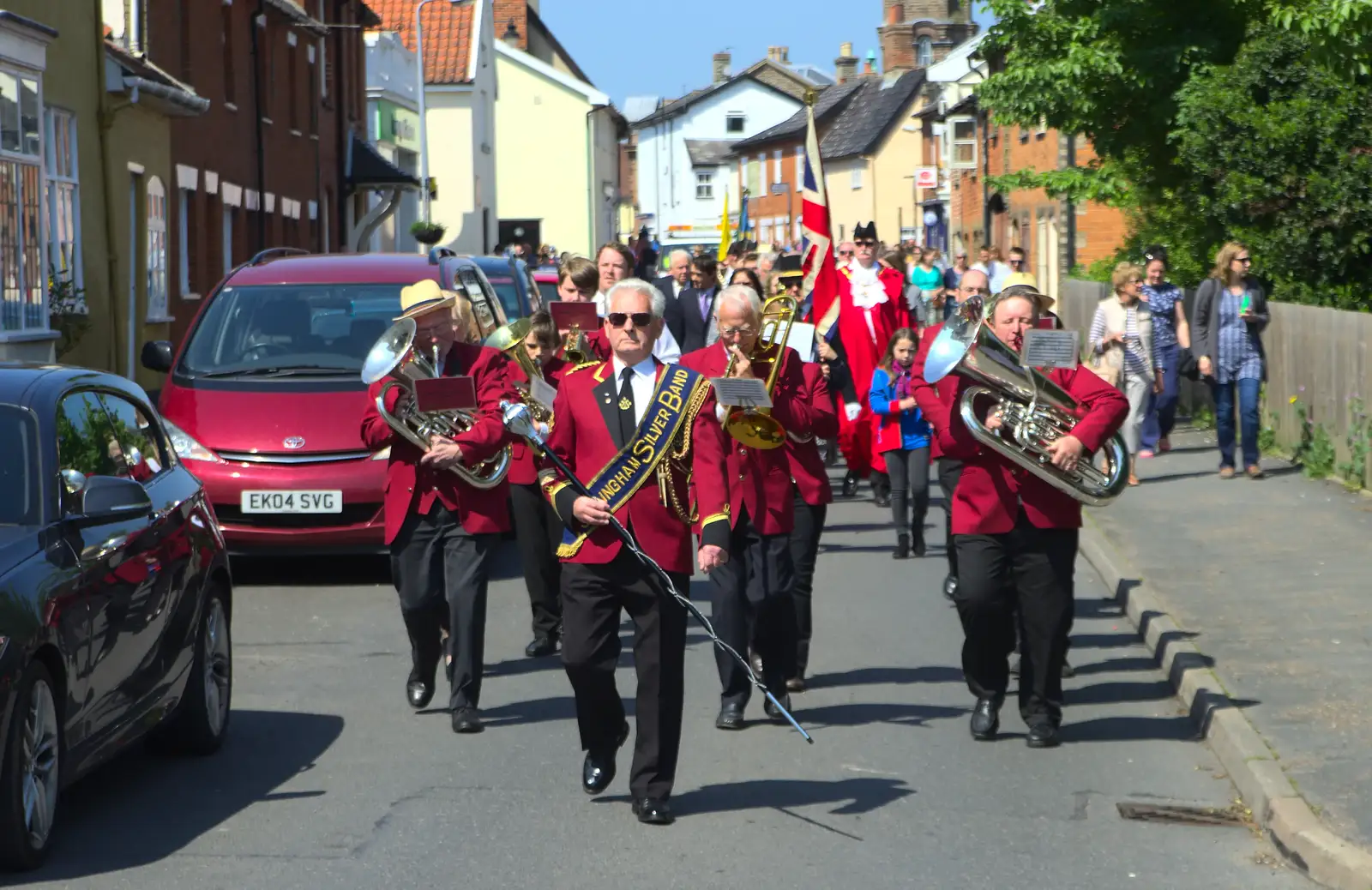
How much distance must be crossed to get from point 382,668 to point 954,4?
91832 millimetres

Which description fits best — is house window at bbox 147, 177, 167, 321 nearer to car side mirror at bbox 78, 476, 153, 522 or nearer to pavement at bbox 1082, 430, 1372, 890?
pavement at bbox 1082, 430, 1372, 890

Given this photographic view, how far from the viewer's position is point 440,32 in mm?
65125

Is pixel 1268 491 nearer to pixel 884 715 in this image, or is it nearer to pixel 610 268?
pixel 610 268

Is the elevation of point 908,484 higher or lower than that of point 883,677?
higher

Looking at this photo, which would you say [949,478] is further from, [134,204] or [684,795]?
[134,204]

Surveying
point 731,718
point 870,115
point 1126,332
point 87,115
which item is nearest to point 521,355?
point 731,718

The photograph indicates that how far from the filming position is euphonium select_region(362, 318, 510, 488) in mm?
8250

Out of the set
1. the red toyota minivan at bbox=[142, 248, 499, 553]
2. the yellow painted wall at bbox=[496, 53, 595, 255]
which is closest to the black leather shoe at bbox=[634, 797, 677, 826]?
the red toyota minivan at bbox=[142, 248, 499, 553]

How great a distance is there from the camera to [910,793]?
24.1 feet

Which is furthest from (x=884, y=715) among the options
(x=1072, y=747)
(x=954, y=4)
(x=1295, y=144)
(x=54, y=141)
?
(x=954, y=4)

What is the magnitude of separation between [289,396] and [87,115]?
11.9 m

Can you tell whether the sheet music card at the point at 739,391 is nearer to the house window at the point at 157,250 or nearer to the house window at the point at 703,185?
the house window at the point at 157,250

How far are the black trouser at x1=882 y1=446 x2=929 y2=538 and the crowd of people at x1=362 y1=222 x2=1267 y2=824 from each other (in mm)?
1195

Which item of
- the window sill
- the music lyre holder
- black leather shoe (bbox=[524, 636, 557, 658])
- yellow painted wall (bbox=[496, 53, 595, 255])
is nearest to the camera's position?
the music lyre holder
